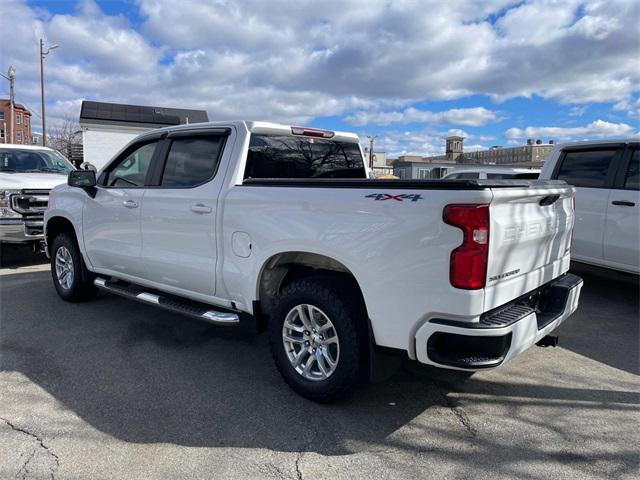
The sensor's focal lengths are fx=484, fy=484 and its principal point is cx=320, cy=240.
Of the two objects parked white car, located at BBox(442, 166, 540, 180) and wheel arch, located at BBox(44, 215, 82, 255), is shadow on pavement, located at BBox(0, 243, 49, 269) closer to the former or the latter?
wheel arch, located at BBox(44, 215, 82, 255)

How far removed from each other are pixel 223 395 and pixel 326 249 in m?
1.38

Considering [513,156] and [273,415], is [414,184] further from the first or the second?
[513,156]

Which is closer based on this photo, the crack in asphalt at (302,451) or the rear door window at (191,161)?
the crack in asphalt at (302,451)

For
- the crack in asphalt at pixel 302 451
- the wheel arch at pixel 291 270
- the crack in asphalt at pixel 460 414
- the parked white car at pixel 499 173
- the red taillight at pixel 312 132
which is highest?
the red taillight at pixel 312 132

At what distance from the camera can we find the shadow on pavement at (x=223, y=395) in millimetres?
3000

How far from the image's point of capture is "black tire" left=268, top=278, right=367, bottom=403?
10.2 ft

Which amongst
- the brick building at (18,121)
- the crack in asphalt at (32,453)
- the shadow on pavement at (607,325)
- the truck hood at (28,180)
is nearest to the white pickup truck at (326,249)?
the shadow on pavement at (607,325)

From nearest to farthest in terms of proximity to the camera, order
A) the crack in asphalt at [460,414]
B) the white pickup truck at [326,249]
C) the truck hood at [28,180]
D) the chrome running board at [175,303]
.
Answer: the white pickup truck at [326,249] < the crack in asphalt at [460,414] < the chrome running board at [175,303] < the truck hood at [28,180]

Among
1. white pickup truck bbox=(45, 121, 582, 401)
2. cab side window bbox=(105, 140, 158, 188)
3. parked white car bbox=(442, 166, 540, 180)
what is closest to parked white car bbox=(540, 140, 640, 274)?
white pickup truck bbox=(45, 121, 582, 401)

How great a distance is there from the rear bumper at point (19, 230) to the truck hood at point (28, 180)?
63 centimetres

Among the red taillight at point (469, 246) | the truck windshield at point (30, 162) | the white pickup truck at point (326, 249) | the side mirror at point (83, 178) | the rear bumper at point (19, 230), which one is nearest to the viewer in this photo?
the red taillight at point (469, 246)

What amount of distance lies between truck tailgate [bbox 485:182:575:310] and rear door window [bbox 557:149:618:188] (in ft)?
8.88

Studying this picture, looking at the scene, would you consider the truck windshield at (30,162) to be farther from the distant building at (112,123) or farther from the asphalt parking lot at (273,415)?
the distant building at (112,123)

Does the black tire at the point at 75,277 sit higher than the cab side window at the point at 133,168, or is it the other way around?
the cab side window at the point at 133,168
